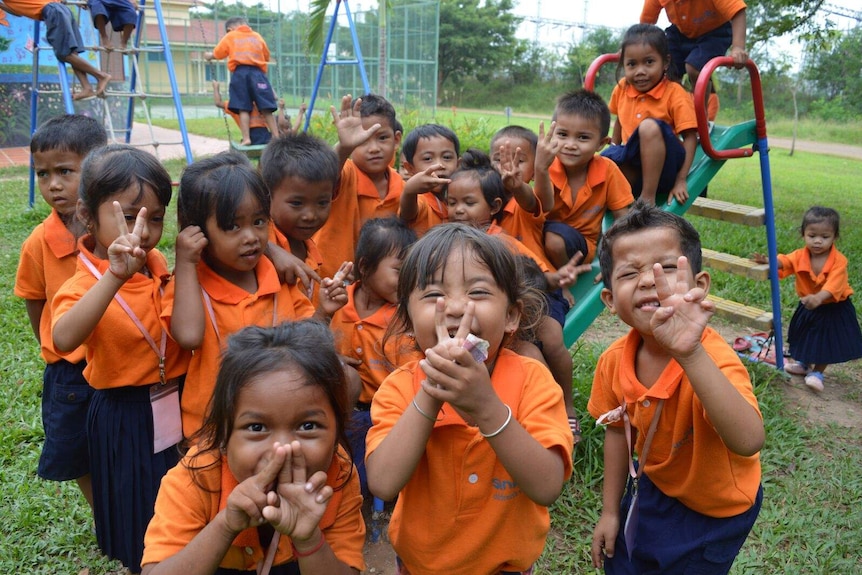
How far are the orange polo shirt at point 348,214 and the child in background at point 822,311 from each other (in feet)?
9.11

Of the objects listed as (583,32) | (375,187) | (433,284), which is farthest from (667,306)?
(583,32)

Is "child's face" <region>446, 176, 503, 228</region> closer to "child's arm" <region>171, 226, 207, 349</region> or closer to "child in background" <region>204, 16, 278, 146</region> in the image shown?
"child's arm" <region>171, 226, 207, 349</region>

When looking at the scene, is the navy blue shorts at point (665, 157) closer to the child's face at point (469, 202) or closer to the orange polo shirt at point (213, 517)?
the child's face at point (469, 202)

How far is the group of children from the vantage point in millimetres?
1467

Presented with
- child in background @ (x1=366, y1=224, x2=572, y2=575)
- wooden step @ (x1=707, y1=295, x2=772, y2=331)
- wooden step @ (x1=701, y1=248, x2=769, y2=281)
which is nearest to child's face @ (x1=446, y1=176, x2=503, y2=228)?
child in background @ (x1=366, y1=224, x2=572, y2=575)

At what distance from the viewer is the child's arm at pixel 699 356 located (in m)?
1.47

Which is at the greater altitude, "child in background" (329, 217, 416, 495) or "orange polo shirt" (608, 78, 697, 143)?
"orange polo shirt" (608, 78, 697, 143)

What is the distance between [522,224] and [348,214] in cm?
82

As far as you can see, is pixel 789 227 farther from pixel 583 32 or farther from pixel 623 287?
pixel 583 32

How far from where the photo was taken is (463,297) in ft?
5.19

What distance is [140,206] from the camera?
2.12m

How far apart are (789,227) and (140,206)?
286 inches

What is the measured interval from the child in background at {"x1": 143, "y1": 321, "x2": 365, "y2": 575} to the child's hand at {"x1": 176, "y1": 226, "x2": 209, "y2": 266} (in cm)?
55

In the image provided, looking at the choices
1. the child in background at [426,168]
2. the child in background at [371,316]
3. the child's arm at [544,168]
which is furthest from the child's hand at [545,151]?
the child in background at [371,316]
